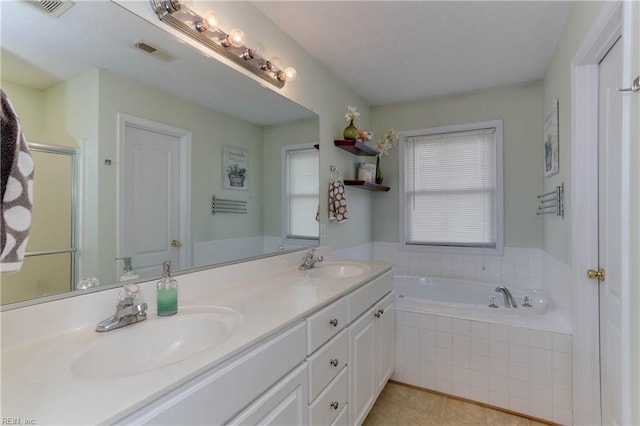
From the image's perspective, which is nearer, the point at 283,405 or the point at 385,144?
the point at 283,405

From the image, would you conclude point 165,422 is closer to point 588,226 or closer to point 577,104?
point 588,226

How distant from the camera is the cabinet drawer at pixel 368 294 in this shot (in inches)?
62.8

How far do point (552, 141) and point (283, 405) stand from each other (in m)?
2.56

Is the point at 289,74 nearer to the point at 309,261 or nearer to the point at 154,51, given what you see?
the point at 154,51

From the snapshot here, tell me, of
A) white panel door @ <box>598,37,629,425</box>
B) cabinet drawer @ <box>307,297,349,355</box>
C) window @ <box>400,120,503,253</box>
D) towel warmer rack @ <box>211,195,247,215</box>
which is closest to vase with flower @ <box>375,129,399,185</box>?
window @ <box>400,120,503,253</box>

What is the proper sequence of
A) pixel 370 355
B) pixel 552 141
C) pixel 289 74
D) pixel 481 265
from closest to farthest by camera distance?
1. pixel 370 355
2. pixel 289 74
3. pixel 552 141
4. pixel 481 265

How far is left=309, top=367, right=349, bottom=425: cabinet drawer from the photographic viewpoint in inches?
49.2

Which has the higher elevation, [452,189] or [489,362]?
[452,189]

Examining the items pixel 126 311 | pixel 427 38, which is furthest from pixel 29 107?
pixel 427 38

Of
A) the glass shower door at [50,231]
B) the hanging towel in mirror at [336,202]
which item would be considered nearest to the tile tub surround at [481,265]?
the hanging towel in mirror at [336,202]

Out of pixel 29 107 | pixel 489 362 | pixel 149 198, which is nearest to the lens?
pixel 29 107

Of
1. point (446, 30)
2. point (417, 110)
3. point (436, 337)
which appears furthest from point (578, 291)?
point (417, 110)

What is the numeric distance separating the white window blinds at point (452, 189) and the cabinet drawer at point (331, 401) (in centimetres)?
217

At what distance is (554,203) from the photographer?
2229mm
